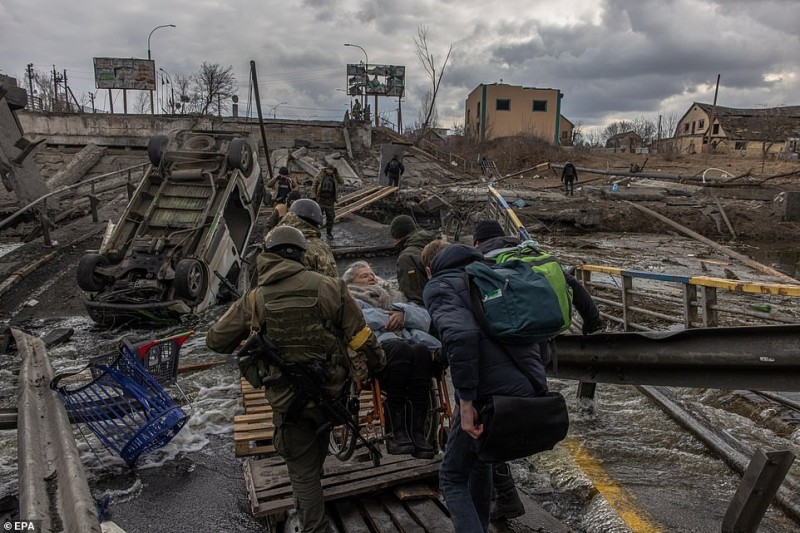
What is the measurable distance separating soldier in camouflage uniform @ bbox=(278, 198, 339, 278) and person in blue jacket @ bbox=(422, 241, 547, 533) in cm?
204

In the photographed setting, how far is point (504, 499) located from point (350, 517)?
96cm

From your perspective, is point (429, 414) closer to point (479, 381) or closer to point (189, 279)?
point (479, 381)

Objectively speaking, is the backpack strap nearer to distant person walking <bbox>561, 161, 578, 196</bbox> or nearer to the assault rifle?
the assault rifle

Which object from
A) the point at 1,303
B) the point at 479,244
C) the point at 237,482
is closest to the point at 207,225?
the point at 1,303

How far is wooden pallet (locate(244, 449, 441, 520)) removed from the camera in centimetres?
352

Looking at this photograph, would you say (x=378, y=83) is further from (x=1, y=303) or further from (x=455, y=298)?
(x=455, y=298)

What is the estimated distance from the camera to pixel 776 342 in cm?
310

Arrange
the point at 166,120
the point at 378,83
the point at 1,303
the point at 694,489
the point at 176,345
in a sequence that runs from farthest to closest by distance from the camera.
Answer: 1. the point at 378,83
2. the point at 166,120
3. the point at 1,303
4. the point at 176,345
5. the point at 694,489

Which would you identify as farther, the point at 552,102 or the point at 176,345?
the point at 552,102

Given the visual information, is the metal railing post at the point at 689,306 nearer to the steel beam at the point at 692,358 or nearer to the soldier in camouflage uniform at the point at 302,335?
the steel beam at the point at 692,358

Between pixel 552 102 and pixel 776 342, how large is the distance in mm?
47543

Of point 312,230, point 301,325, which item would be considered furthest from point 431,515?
point 312,230

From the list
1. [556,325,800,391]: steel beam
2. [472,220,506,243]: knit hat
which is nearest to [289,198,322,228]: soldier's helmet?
[472,220,506,243]: knit hat

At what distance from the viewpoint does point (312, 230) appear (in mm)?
5434
